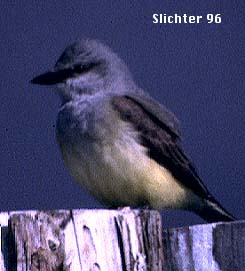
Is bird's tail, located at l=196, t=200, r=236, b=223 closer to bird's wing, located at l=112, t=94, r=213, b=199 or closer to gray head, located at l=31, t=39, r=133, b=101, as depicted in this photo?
bird's wing, located at l=112, t=94, r=213, b=199

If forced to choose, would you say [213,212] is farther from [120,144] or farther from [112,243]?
[112,243]

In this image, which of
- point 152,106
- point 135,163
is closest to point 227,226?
point 135,163

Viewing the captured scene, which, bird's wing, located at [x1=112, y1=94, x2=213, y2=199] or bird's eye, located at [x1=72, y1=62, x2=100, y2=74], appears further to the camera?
bird's eye, located at [x1=72, y1=62, x2=100, y2=74]

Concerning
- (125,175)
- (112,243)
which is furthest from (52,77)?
(112,243)

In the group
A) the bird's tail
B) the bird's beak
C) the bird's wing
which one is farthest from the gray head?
the bird's tail

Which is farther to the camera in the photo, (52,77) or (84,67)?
(84,67)

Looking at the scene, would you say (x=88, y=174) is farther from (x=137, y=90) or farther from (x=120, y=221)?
(x=120, y=221)
